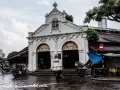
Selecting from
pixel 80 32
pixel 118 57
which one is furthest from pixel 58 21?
pixel 118 57

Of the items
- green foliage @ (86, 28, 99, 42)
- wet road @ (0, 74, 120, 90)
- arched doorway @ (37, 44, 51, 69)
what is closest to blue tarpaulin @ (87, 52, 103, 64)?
green foliage @ (86, 28, 99, 42)

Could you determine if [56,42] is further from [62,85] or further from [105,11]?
[62,85]

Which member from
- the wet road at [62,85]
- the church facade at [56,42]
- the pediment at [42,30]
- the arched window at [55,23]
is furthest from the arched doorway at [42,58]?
the wet road at [62,85]

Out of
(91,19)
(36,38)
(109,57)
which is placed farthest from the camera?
(36,38)

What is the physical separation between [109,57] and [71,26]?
7.05m

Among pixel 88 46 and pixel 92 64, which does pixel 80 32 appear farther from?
pixel 92 64

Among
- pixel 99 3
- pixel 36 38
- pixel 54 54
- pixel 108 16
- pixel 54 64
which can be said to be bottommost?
pixel 54 64

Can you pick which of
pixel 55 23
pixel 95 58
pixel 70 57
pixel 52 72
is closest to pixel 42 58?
pixel 70 57

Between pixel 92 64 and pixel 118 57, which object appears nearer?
pixel 118 57

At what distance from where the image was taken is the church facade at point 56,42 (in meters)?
20.7

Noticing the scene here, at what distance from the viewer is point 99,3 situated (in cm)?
2070

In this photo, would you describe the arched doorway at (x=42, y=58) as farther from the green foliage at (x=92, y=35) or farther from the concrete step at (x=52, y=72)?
the green foliage at (x=92, y=35)

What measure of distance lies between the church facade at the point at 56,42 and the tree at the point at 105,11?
1912mm

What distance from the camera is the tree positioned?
18578 mm
